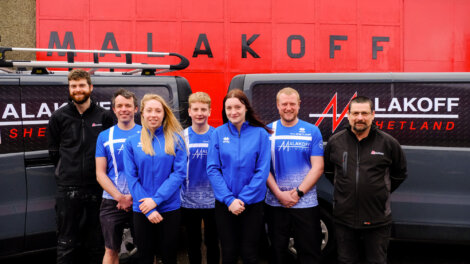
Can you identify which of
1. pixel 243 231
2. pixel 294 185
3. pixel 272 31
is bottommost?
pixel 243 231

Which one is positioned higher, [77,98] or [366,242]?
Answer: [77,98]

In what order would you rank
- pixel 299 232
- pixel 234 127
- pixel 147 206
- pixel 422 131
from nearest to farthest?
1. pixel 147 206
2. pixel 234 127
3. pixel 299 232
4. pixel 422 131

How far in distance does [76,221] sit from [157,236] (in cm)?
81

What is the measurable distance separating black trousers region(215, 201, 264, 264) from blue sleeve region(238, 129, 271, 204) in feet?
0.29

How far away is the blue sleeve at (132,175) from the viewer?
2.67 meters

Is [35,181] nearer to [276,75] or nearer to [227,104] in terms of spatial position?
[227,104]

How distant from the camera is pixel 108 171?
3059 mm

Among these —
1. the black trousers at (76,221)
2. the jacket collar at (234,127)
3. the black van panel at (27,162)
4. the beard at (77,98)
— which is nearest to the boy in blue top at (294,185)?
the jacket collar at (234,127)

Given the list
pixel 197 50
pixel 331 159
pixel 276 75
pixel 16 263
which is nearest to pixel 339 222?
pixel 331 159

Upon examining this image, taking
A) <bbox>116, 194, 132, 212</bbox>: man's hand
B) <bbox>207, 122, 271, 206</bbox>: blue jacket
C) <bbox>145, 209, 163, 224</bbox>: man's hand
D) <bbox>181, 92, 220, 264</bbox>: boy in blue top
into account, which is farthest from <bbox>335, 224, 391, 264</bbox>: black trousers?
<bbox>116, 194, 132, 212</bbox>: man's hand

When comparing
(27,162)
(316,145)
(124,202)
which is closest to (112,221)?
(124,202)

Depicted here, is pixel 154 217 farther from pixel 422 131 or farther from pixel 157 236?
pixel 422 131

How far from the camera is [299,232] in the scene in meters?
2.96

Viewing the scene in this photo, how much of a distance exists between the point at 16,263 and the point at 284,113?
10.7 ft
